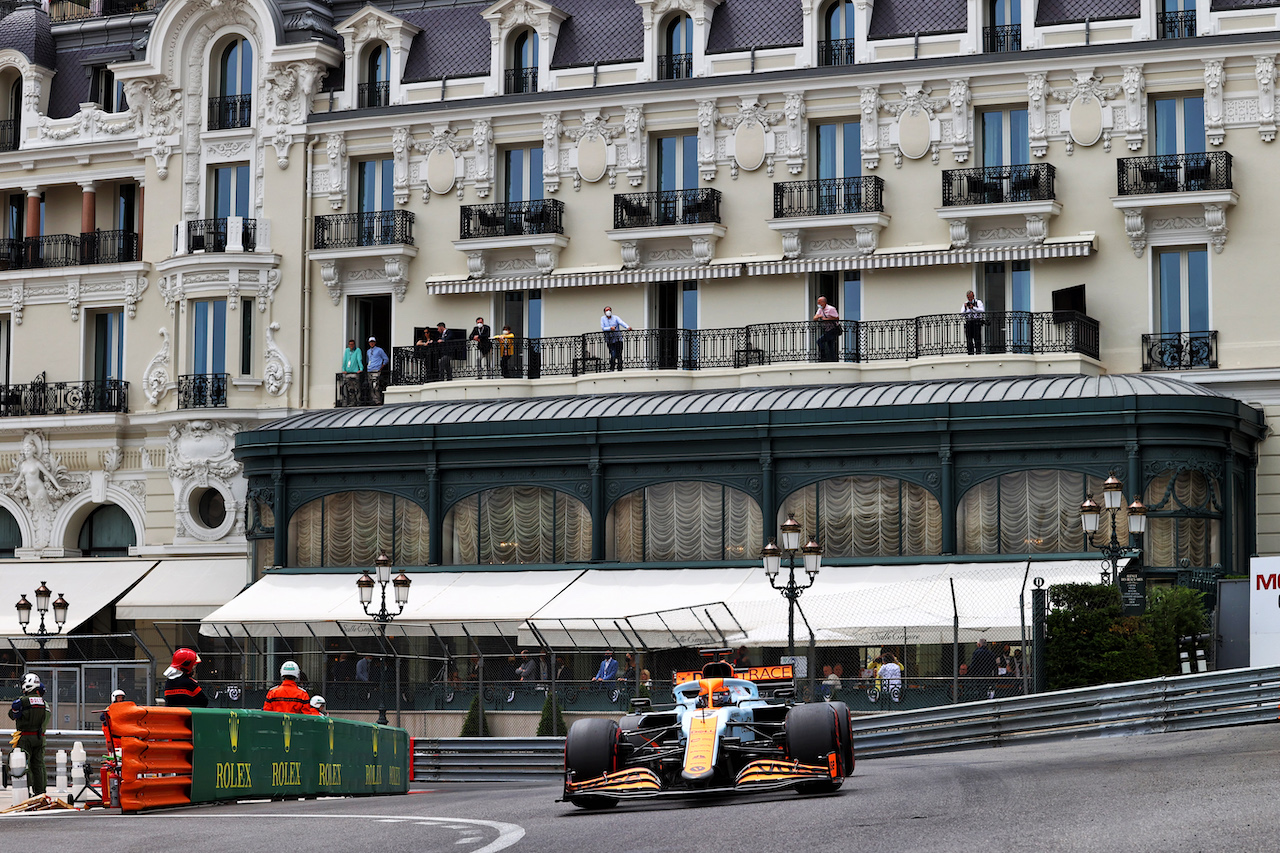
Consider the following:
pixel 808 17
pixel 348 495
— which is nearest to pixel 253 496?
pixel 348 495

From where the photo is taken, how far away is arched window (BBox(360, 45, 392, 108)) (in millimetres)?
46031

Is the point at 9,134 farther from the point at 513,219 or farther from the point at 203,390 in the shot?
the point at 513,219

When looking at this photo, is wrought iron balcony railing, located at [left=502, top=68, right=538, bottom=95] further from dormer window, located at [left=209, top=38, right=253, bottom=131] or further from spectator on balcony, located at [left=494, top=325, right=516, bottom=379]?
dormer window, located at [left=209, top=38, right=253, bottom=131]

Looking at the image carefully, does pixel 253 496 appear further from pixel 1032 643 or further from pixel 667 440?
pixel 1032 643

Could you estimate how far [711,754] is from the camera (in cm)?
1923

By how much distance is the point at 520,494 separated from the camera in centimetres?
4038

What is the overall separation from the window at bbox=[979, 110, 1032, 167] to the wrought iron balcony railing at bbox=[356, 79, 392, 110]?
1381 cm

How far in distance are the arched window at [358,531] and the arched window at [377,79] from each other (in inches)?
395

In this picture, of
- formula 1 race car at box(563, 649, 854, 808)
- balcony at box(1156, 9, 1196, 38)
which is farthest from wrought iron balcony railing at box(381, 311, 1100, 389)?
formula 1 race car at box(563, 649, 854, 808)

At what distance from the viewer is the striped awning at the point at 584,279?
140ft

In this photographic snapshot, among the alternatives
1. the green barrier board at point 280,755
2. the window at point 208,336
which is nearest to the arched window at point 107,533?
the window at point 208,336

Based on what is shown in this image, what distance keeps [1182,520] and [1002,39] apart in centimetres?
1126

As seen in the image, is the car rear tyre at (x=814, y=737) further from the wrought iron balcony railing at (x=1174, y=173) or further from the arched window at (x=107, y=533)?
the arched window at (x=107, y=533)

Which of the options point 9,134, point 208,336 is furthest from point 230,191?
point 9,134
